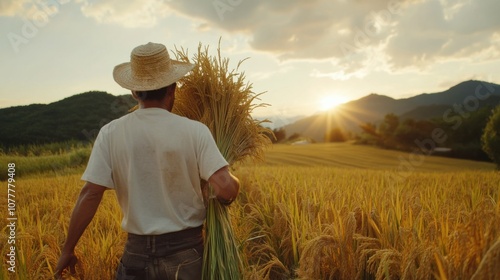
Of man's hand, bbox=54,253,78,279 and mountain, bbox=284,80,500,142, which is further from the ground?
mountain, bbox=284,80,500,142

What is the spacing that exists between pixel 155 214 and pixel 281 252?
1675 mm

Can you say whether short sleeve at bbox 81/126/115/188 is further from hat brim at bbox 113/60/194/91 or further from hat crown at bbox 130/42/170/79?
hat crown at bbox 130/42/170/79

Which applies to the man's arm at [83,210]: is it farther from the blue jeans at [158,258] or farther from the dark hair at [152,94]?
the dark hair at [152,94]

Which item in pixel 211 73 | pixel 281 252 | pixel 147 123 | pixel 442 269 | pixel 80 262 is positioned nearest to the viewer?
pixel 442 269

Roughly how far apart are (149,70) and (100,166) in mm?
691

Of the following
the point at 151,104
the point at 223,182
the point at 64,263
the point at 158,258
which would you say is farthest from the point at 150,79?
the point at 64,263

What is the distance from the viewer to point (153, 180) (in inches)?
82.0

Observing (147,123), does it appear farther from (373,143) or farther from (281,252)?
(373,143)

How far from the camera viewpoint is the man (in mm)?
2029

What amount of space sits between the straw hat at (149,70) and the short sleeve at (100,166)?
0.38 meters

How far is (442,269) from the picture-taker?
5.35ft

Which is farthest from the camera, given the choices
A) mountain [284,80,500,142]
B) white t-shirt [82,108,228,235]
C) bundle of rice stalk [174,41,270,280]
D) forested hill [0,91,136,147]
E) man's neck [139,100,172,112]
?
mountain [284,80,500,142]

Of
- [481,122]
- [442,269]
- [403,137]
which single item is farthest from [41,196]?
[481,122]

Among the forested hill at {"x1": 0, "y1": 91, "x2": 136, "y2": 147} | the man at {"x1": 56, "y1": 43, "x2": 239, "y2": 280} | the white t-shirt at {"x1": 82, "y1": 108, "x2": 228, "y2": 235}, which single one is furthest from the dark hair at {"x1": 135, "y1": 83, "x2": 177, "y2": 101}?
the forested hill at {"x1": 0, "y1": 91, "x2": 136, "y2": 147}
